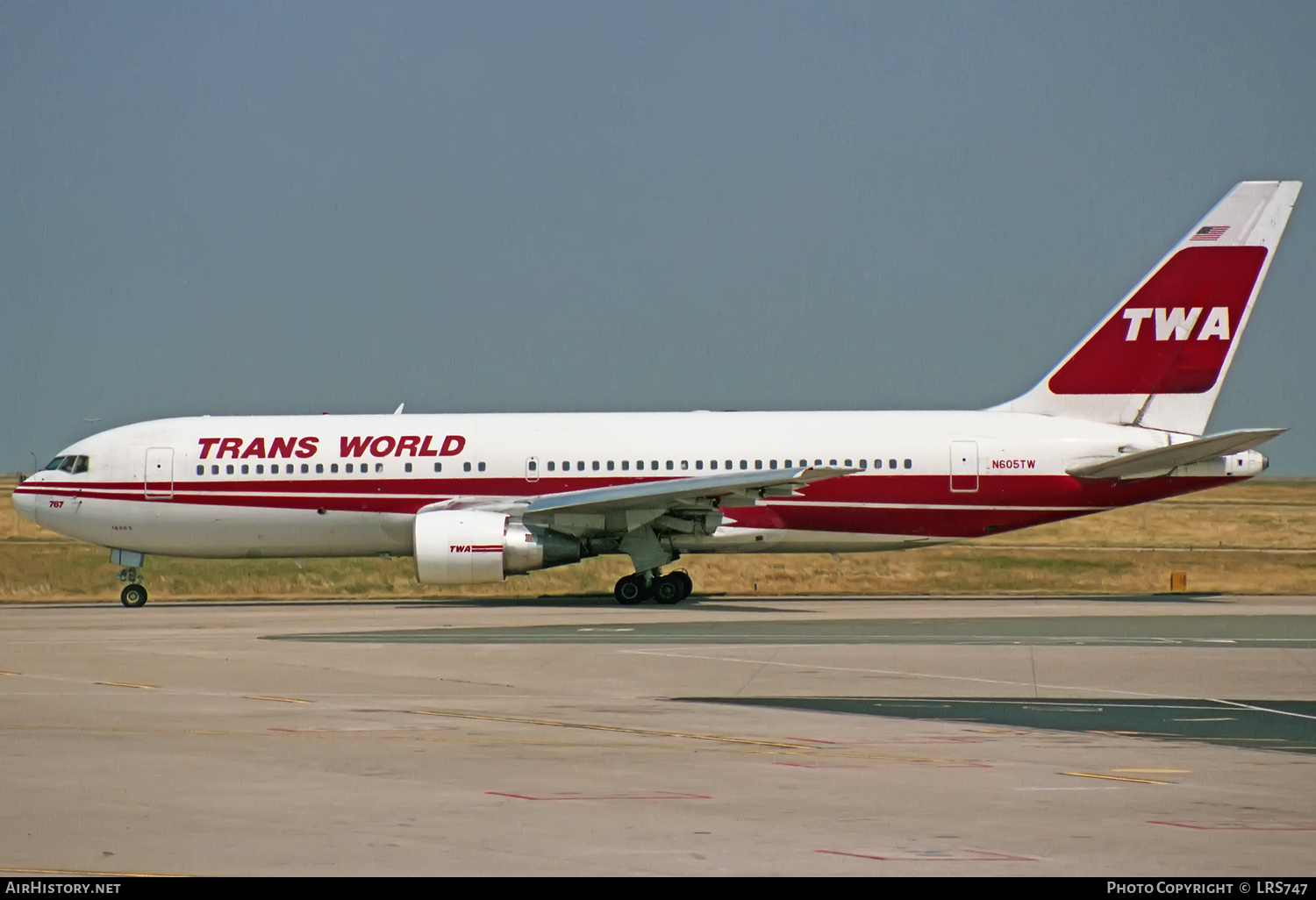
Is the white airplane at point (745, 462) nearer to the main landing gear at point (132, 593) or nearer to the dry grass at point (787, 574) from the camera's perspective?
the main landing gear at point (132, 593)

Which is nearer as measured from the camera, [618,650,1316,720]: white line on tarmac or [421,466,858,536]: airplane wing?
[618,650,1316,720]: white line on tarmac

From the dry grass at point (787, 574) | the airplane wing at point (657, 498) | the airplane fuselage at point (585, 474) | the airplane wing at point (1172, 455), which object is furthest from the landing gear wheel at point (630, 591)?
the airplane wing at point (1172, 455)

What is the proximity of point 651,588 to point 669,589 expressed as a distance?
15.5 inches

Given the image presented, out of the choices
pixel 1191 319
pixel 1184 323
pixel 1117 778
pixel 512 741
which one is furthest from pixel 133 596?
pixel 1117 778

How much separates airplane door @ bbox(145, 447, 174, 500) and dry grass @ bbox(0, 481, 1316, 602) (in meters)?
5.12

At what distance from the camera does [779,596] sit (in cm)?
3322

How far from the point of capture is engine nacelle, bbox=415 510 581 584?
2844 centimetres

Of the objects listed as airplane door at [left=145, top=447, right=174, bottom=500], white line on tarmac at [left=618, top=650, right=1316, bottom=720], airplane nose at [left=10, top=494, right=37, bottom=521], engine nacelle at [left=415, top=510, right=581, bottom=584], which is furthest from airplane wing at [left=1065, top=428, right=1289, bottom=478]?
airplane nose at [left=10, top=494, right=37, bottom=521]

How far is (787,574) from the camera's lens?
38938mm

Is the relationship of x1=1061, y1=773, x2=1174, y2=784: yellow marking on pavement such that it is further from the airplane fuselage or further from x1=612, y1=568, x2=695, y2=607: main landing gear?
x1=612, y1=568, x2=695, y2=607: main landing gear

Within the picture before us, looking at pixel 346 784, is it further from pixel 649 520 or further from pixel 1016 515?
pixel 1016 515

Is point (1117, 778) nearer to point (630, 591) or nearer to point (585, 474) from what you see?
point (630, 591)

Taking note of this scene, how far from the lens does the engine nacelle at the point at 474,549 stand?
28.4 m
